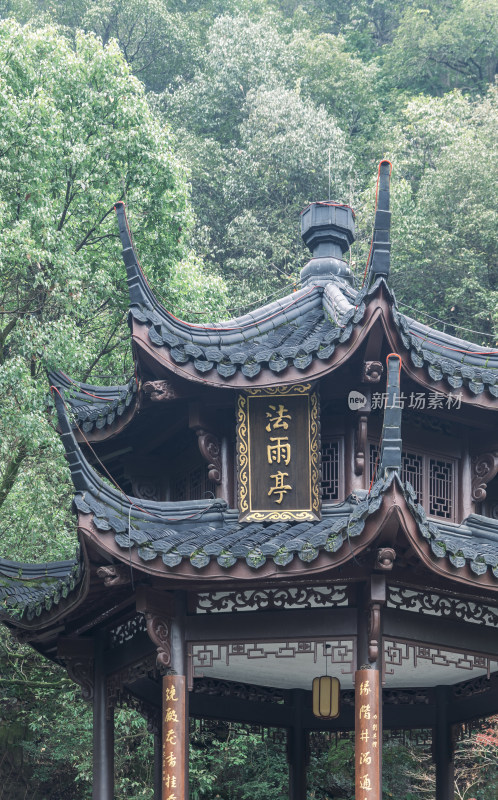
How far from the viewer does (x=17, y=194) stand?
51.4ft

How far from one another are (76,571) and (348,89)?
30407mm

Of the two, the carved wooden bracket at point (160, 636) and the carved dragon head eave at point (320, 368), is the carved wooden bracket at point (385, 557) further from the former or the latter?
the carved wooden bracket at point (160, 636)

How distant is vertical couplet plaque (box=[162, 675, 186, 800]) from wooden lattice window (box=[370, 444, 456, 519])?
3118 mm

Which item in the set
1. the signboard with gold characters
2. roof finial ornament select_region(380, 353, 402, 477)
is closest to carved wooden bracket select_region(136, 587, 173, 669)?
the signboard with gold characters

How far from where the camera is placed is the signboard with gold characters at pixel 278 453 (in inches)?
428

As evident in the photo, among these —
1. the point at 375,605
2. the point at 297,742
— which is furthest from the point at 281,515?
the point at 297,742

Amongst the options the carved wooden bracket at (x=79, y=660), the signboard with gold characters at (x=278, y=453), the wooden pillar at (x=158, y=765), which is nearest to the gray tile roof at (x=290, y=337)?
the signboard with gold characters at (x=278, y=453)

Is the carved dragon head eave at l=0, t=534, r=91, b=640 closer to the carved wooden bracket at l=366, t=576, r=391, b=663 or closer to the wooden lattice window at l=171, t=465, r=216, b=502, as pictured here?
the wooden lattice window at l=171, t=465, r=216, b=502

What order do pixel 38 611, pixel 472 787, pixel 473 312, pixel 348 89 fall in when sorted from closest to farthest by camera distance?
pixel 38 611
pixel 472 787
pixel 473 312
pixel 348 89

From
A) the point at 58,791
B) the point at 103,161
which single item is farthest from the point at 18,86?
the point at 58,791

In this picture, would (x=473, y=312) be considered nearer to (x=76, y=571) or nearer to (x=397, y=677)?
(x=397, y=677)

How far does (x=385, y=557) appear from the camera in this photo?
9.30 metres

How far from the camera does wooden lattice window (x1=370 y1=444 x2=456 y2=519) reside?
37.4 ft

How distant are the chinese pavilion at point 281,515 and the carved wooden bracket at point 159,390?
0.08ft
